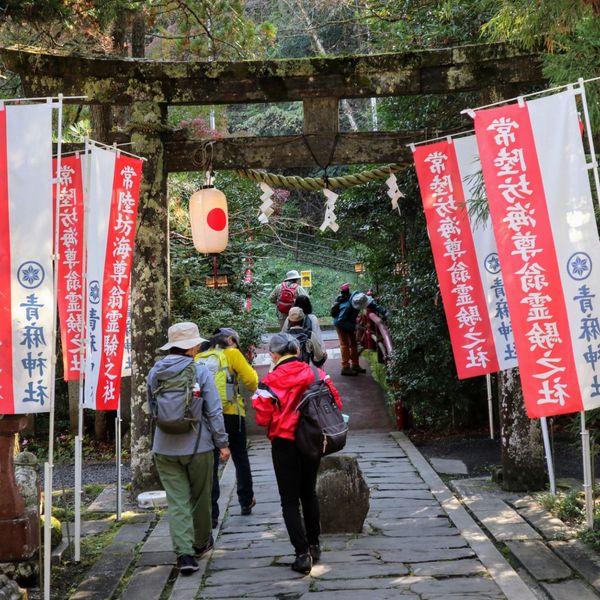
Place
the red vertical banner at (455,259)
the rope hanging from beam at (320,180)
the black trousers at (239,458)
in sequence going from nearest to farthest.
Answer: the black trousers at (239,458) < the red vertical banner at (455,259) < the rope hanging from beam at (320,180)

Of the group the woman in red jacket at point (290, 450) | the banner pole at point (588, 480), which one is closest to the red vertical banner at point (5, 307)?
the woman in red jacket at point (290, 450)

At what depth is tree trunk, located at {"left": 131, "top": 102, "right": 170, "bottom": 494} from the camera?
9.71m

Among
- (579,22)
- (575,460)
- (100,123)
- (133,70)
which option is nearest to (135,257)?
(133,70)

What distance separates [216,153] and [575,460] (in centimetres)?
601

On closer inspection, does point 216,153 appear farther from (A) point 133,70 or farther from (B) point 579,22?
(B) point 579,22

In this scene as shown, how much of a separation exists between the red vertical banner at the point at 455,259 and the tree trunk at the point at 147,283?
3.03 meters

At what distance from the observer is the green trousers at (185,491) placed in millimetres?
6891

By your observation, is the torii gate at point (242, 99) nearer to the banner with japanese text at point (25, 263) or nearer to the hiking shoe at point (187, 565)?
the hiking shoe at point (187, 565)

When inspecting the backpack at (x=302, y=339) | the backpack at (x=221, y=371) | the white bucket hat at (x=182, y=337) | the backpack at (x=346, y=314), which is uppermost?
the backpack at (x=346, y=314)

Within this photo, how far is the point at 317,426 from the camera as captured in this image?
674cm

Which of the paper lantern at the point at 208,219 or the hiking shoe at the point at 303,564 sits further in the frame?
the paper lantern at the point at 208,219

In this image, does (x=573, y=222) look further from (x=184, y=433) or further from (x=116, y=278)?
(x=116, y=278)

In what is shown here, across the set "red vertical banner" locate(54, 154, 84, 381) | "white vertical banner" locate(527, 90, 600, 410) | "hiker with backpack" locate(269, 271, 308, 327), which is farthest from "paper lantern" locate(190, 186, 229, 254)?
"hiker with backpack" locate(269, 271, 308, 327)

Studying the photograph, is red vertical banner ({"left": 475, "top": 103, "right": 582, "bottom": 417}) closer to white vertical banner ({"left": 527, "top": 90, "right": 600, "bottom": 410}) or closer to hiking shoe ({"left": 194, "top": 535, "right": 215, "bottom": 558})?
white vertical banner ({"left": 527, "top": 90, "right": 600, "bottom": 410})
